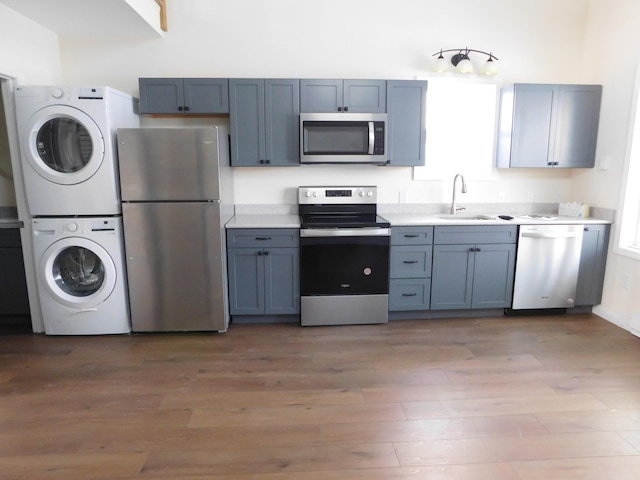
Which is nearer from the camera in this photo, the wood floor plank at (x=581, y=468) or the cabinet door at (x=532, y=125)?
the wood floor plank at (x=581, y=468)

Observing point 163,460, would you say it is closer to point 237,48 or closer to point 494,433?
point 494,433

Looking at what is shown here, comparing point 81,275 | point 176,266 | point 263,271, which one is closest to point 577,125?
point 263,271

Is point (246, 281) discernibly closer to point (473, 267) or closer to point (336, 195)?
point (336, 195)

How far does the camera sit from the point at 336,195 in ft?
12.9

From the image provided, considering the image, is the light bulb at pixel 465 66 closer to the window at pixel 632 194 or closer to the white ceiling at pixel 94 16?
the window at pixel 632 194

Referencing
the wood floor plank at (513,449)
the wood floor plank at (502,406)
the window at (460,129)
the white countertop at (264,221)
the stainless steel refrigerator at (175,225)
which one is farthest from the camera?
the window at (460,129)

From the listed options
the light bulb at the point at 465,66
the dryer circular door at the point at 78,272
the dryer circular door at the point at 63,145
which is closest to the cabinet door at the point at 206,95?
the dryer circular door at the point at 63,145

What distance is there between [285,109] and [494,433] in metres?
2.89

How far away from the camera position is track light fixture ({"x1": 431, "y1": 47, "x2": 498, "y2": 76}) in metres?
3.74

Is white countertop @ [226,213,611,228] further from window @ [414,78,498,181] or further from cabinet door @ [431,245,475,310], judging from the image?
window @ [414,78,498,181]

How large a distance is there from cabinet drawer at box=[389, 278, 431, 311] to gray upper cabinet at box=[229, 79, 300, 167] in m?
1.43

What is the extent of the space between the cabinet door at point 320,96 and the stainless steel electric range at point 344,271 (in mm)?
1002

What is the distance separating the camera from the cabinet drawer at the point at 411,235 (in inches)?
140

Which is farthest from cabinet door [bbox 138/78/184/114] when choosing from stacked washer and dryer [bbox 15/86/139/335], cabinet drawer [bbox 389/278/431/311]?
cabinet drawer [bbox 389/278/431/311]
